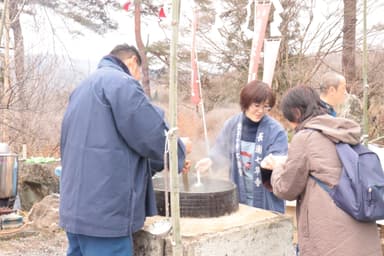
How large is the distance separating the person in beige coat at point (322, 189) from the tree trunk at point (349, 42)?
11641 millimetres

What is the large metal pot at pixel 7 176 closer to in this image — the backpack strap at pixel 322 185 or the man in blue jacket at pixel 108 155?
the man in blue jacket at pixel 108 155

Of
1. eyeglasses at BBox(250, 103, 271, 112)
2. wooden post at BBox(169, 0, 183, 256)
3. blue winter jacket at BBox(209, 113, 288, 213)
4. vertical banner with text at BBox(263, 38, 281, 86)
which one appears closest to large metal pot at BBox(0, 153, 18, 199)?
blue winter jacket at BBox(209, 113, 288, 213)

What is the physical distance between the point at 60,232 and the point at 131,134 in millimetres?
3281

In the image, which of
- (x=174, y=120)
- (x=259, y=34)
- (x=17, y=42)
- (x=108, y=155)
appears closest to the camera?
(x=174, y=120)

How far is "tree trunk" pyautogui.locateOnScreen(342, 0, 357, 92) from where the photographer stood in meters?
13.2

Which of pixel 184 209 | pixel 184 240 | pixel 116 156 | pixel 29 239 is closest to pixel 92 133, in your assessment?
pixel 116 156

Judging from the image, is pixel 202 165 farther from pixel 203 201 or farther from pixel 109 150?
pixel 109 150

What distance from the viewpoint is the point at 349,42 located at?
13.5 metres

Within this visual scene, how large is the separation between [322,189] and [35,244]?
3384 mm

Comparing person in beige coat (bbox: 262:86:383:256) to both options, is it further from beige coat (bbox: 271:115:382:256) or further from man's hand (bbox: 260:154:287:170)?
man's hand (bbox: 260:154:287:170)

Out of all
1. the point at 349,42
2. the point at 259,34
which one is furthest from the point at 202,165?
the point at 349,42

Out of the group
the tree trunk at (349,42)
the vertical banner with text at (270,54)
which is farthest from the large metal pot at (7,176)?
the tree trunk at (349,42)

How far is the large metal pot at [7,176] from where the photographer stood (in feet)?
14.8

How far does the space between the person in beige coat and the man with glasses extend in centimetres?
87
